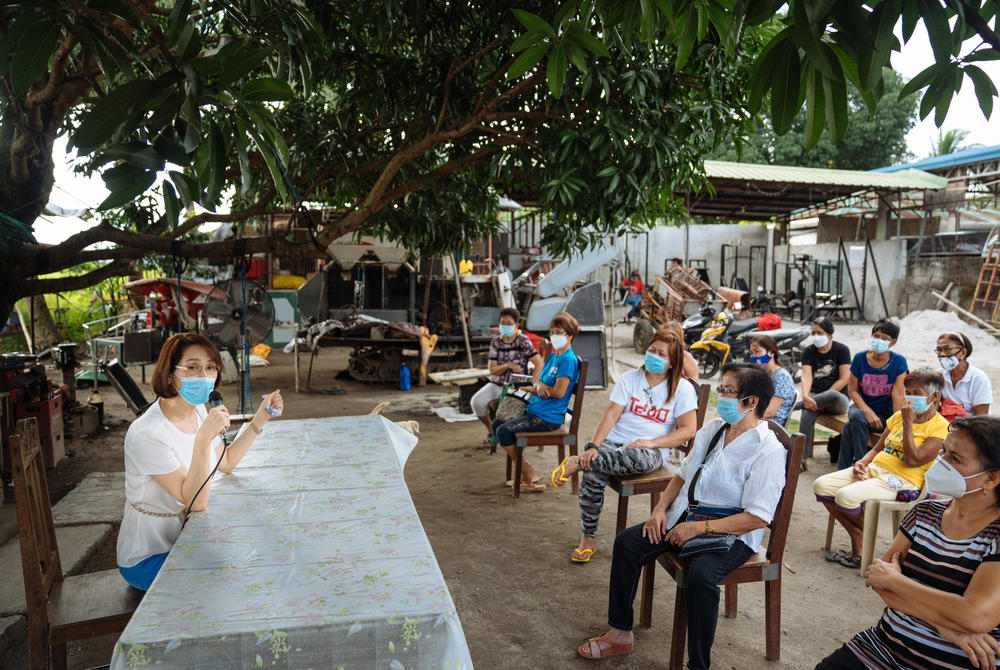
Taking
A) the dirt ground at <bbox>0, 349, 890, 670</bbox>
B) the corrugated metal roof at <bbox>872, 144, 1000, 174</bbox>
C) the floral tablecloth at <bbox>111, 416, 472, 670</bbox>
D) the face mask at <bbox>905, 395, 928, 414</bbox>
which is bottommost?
the dirt ground at <bbox>0, 349, 890, 670</bbox>

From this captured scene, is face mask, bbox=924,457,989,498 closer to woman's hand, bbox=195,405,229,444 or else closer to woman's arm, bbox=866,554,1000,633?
woman's arm, bbox=866,554,1000,633

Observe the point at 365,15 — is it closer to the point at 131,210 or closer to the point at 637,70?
the point at 637,70

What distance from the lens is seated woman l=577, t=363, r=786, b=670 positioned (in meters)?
2.73

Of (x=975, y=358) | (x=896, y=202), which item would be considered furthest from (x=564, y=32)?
(x=896, y=202)

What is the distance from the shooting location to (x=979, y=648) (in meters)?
1.95

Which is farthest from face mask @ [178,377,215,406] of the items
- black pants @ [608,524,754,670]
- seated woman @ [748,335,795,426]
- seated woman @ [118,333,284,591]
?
seated woman @ [748,335,795,426]

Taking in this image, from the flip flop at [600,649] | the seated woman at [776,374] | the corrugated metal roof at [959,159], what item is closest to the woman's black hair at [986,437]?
the flip flop at [600,649]

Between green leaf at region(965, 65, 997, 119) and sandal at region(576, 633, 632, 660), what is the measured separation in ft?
7.93

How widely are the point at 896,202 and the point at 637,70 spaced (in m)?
16.0

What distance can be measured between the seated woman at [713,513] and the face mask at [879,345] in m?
2.63

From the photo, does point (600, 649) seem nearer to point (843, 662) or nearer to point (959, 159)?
point (843, 662)

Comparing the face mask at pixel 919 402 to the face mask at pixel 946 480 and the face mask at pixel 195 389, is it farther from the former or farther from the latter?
the face mask at pixel 195 389

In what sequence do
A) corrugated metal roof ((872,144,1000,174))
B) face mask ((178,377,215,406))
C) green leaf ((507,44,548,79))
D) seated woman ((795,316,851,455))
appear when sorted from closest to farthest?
green leaf ((507,44,548,79)) < face mask ((178,377,215,406)) < seated woman ((795,316,851,455)) < corrugated metal roof ((872,144,1000,174))

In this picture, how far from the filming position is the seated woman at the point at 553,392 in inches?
198
